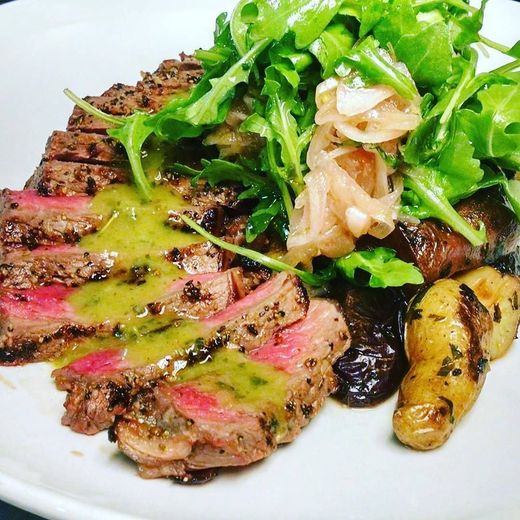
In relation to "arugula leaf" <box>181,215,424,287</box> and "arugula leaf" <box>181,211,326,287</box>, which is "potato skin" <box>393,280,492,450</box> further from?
"arugula leaf" <box>181,211,326,287</box>

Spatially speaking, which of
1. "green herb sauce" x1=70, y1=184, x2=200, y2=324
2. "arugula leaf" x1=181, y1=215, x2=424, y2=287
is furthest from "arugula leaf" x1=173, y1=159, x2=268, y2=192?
"arugula leaf" x1=181, y1=215, x2=424, y2=287

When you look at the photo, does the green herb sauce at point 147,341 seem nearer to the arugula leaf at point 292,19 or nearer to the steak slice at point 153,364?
the steak slice at point 153,364

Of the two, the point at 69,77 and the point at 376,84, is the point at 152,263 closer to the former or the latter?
the point at 376,84

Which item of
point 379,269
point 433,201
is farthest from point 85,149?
point 433,201

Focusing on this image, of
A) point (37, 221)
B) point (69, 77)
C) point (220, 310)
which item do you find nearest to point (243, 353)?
point (220, 310)

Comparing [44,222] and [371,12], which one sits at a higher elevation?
[371,12]

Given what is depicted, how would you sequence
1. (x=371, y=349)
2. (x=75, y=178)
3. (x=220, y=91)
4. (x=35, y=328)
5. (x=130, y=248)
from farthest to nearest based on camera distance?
(x=75, y=178) → (x=220, y=91) → (x=130, y=248) → (x=371, y=349) → (x=35, y=328)

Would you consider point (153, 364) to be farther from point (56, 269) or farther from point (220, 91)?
point (220, 91)
